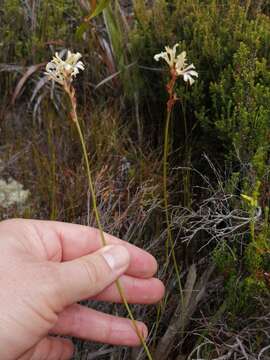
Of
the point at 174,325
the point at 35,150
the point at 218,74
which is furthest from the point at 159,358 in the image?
the point at 218,74

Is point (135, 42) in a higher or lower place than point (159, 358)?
higher

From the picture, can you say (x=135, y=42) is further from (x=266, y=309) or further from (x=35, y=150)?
(x=266, y=309)

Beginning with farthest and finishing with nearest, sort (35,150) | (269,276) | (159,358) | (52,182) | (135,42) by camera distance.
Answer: (135,42) → (35,150) → (52,182) → (159,358) → (269,276)

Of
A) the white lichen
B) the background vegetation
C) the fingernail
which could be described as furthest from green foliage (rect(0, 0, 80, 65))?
the fingernail

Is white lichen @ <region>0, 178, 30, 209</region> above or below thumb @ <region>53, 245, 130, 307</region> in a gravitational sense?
below

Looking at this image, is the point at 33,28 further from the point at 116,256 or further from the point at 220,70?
the point at 116,256

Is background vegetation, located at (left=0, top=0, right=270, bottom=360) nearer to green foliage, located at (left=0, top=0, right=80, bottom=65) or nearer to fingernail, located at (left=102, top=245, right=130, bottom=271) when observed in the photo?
green foliage, located at (left=0, top=0, right=80, bottom=65)
